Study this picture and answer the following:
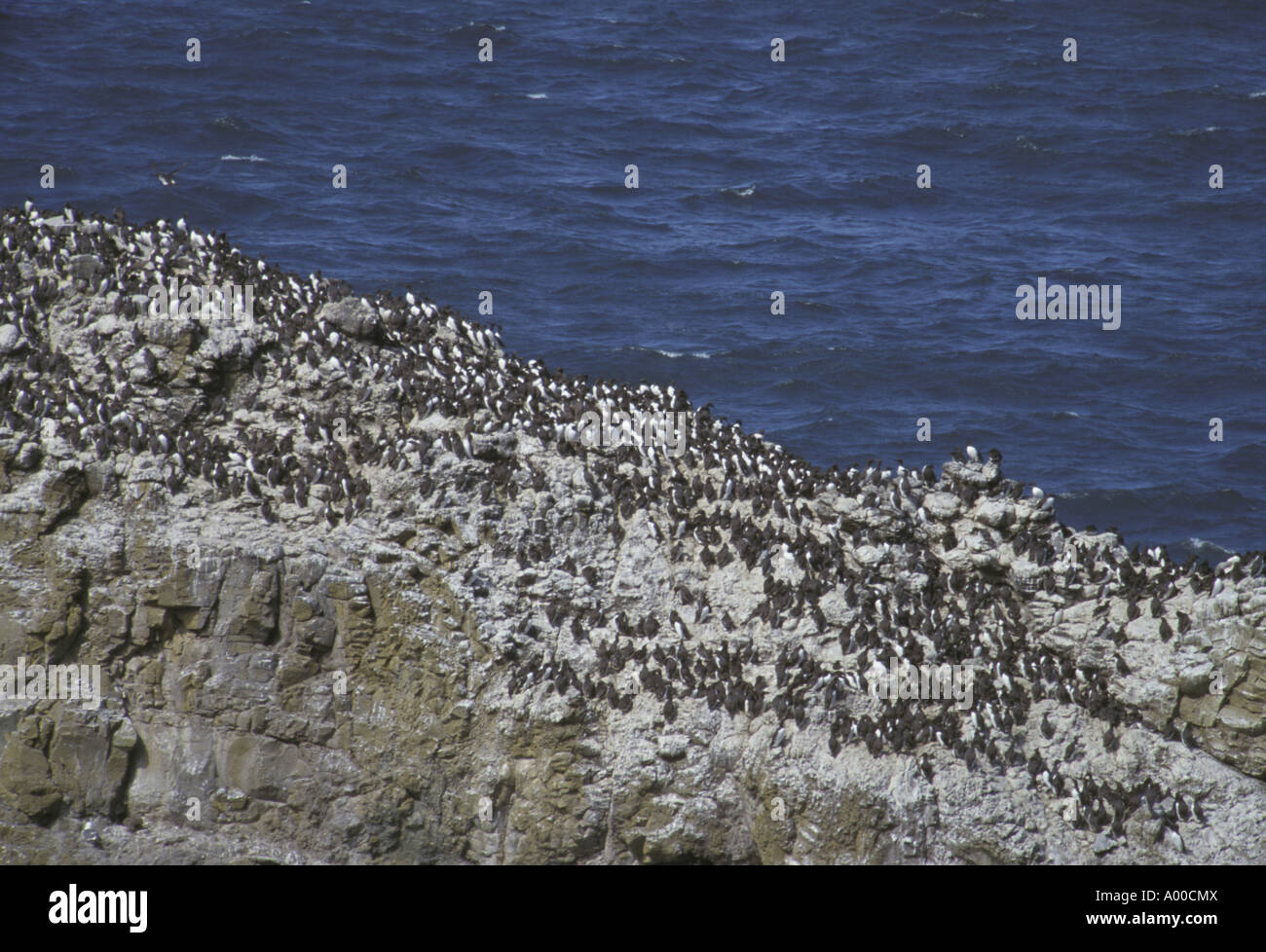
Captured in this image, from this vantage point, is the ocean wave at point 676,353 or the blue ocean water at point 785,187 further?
the ocean wave at point 676,353

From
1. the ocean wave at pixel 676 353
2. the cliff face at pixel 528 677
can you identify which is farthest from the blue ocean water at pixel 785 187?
the cliff face at pixel 528 677

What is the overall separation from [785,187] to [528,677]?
198 feet

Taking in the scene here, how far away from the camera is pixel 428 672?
27219 mm

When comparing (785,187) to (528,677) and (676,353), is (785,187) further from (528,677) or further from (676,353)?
(528,677)

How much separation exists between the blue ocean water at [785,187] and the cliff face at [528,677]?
84.1 ft

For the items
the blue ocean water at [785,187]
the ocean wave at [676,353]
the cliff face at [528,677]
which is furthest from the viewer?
the ocean wave at [676,353]

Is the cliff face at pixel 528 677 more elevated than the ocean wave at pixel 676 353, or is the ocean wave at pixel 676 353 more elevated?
the ocean wave at pixel 676 353

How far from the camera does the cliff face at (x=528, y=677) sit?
26.3 m

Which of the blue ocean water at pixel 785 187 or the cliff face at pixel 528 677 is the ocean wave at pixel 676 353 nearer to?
the blue ocean water at pixel 785 187

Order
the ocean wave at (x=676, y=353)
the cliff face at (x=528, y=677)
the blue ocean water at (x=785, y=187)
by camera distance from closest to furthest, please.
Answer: the cliff face at (x=528, y=677) < the blue ocean water at (x=785, y=187) < the ocean wave at (x=676, y=353)

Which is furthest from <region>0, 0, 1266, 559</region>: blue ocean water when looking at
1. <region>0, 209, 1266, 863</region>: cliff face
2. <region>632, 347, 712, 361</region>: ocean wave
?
<region>0, 209, 1266, 863</region>: cliff face

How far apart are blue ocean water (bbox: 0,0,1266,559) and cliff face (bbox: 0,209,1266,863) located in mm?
25623

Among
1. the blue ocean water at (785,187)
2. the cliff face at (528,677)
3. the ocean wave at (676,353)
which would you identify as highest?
the blue ocean water at (785,187)

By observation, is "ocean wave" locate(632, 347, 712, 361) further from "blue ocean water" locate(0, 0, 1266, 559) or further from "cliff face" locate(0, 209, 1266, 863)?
"cliff face" locate(0, 209, 1266, 863)
